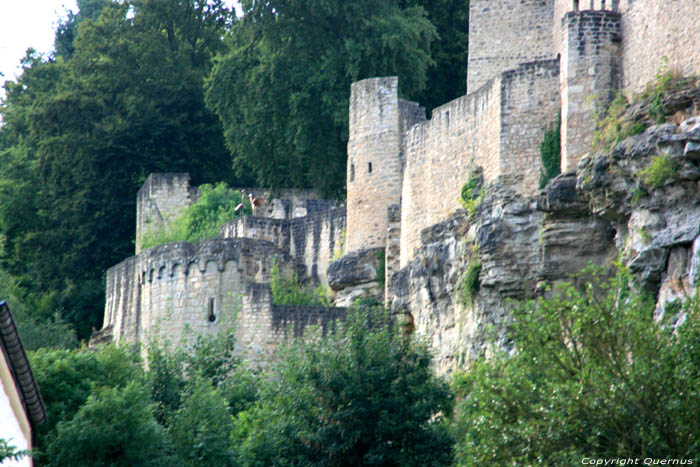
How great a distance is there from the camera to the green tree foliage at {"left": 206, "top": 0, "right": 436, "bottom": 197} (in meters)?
47.6

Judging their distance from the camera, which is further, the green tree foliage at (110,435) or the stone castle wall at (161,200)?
the stone castle wall at (161,200)

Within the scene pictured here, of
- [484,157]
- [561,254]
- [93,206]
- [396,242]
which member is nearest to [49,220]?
[93,206]


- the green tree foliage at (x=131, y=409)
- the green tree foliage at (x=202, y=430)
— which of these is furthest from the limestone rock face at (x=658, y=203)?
the green tree foliage at (x=131, y=409)

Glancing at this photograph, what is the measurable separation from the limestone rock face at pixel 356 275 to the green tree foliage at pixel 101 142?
462 inches

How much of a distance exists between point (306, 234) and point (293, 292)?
1907mm

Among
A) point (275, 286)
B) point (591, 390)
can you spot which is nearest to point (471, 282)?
point (275, 286)

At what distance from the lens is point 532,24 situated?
42.0 meters

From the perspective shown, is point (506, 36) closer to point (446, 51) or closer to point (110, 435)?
point (446, 51)

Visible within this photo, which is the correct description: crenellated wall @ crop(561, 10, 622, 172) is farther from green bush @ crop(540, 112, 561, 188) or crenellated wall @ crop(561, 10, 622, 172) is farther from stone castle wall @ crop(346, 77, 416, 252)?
stone castle wall @ crop(346, 77, 416, 252)

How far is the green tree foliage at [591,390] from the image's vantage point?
24891 millimetres

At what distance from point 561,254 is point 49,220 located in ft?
77.5

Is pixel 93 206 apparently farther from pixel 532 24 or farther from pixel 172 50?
pixel 532 24

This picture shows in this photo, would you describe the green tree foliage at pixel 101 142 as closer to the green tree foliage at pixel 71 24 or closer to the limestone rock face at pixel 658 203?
the green tree foliage at pixel 71 24

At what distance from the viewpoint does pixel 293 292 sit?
44.2 m
